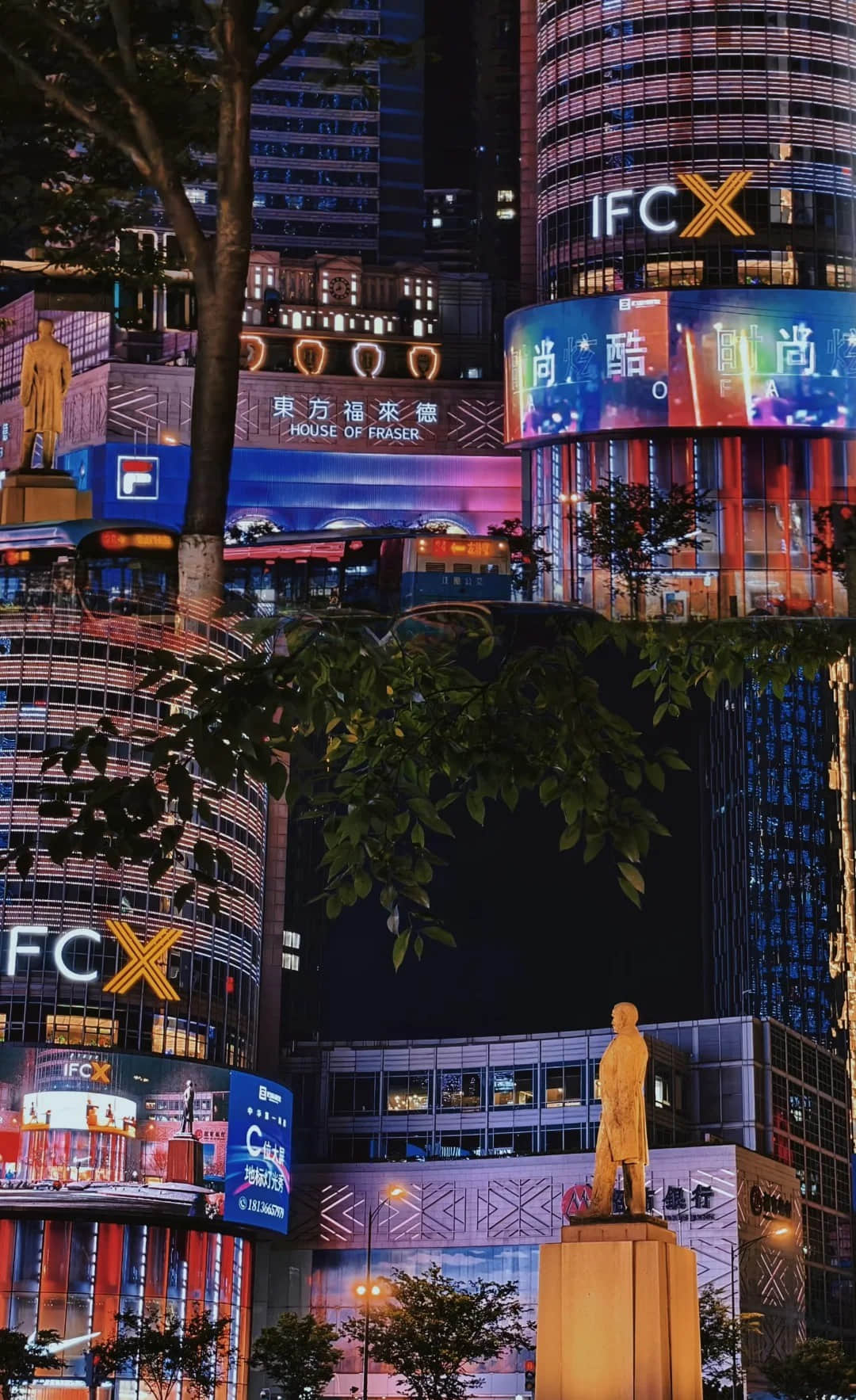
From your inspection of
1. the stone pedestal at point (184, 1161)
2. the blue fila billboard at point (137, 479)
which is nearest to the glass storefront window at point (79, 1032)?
the stone pedestal at point (184, 1161)

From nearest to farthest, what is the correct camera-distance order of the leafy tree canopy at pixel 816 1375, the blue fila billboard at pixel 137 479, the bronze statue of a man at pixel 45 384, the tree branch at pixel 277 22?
1. the tree branch at pixel 277 22
2. the bronze statue of a man at pixel 45 384
3. the leafy tree canopy at pixel 816 1375
4. the blue fila billboard at pixel 137 479

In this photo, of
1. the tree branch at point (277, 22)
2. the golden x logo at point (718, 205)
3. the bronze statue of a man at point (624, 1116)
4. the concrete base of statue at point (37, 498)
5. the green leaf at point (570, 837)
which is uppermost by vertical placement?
the golden x logo at point (718, 205)

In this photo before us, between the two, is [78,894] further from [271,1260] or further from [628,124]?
[628,124]

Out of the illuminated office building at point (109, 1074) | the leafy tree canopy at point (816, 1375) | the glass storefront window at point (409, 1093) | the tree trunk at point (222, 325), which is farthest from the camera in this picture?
the glass storefront window at point (409, 1093)

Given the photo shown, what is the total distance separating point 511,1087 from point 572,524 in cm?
3338

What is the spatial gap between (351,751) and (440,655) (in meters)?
0.92

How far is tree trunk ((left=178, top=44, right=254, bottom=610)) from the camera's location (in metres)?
13.0

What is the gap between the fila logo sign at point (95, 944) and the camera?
94312mm

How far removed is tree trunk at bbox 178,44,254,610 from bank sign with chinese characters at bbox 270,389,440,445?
132 meters

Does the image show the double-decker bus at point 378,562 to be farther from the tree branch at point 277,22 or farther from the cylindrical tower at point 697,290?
the tree branch at point 277,22

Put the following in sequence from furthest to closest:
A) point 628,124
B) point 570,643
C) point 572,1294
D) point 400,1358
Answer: point 628,124 → point 400,1358 → point 572,1294 → point 570,643

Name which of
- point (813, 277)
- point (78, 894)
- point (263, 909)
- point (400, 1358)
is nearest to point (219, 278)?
point (400, 1358)

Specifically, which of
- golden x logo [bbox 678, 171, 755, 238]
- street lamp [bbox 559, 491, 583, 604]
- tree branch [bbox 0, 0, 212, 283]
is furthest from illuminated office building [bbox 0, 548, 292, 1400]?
tree branch [bbox 0, 0, 212, 283]

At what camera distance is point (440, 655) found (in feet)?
43.0
